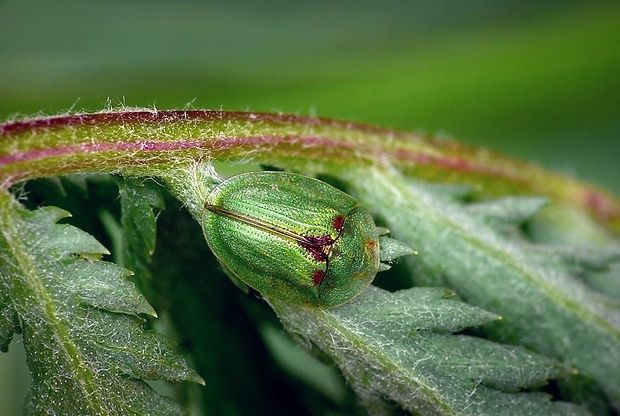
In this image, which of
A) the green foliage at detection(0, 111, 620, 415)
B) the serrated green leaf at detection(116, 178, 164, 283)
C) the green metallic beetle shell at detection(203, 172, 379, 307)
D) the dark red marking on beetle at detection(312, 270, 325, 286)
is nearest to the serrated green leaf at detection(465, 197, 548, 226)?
the green foliage at detection(0, 111, 620, 415)

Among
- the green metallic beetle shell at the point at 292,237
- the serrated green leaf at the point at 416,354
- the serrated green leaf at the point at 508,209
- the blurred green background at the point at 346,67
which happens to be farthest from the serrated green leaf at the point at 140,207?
the blurred green background at the point at 346,67

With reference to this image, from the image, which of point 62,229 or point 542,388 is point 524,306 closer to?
point 542,388

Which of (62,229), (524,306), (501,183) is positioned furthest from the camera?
(501,183)

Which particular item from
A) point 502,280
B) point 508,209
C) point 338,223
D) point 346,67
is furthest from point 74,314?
point 346,67

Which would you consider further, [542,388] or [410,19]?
[410,19]

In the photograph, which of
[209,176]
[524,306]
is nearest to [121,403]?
[209,176]

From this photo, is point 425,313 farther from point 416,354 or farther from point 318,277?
point 318,277
